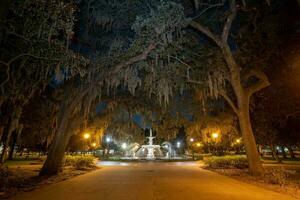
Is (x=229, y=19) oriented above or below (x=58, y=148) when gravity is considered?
above

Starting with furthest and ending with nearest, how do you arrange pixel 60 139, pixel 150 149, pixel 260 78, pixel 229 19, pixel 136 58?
Answer: pixel 150 149 < pixel 60 139 < pixel 260 78 < pixel 229 19 < pixel 136 58

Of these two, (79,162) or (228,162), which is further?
(228,162)

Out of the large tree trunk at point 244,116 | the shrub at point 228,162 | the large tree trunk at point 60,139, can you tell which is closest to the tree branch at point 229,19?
the large tree trunk at point 244,116

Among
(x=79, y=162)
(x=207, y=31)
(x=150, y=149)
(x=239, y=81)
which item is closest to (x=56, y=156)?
(x=79, y=162)

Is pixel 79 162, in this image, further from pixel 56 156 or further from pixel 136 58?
pixel 136 58

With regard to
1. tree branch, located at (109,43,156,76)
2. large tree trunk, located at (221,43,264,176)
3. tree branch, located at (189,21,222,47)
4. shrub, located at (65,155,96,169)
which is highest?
tree branch, located at (189,21,222,47)

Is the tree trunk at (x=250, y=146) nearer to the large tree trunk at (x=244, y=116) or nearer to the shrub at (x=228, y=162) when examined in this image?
the large tree trunk at (x=244, y=116)

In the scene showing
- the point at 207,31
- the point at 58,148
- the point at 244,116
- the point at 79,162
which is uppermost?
the point at 207,31

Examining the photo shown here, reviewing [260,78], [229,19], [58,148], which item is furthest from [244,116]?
[58,148]

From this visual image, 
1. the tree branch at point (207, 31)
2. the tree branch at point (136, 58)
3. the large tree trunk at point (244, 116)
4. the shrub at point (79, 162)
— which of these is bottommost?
the shrub at point (79, 162)

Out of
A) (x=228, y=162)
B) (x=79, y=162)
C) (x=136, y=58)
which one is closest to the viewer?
(x=136, y=58)

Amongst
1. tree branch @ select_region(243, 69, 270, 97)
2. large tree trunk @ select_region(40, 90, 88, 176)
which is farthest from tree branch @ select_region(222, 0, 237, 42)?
large tree trunk @ select_region(40, 90, 88, 176)

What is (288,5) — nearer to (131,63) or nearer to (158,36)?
(158,36)

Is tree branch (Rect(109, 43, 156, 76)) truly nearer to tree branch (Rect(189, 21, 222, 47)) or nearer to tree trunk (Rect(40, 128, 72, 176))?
tree branch (Rect(189, 21, 222, 47))
